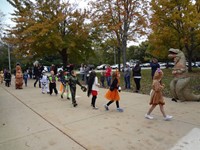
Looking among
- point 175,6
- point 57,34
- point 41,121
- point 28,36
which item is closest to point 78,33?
point 57,34

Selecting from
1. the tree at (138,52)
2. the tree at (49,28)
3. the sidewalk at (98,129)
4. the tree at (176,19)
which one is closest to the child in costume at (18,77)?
the tree at (49,28)

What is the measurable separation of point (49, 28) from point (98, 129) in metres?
16.9

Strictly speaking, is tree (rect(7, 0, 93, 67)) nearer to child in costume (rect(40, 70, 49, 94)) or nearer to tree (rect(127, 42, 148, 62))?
child in costume (rect(40, 70, 49, 94))

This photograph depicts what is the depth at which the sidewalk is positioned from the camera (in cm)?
412

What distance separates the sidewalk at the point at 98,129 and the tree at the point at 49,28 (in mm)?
13930

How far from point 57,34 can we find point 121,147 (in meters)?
17.9

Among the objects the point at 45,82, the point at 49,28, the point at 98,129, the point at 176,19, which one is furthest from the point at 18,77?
the point at 176,19

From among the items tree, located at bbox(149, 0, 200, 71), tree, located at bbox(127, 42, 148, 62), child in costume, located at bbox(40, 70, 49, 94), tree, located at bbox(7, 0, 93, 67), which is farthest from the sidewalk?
tree, located at bbox(127, 42, 148, 62)

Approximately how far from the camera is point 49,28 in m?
20.0

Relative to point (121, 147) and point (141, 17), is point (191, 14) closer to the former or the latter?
point (141, 17)

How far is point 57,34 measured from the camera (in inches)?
798

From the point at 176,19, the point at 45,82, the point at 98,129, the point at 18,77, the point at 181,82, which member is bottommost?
the point at 98,129

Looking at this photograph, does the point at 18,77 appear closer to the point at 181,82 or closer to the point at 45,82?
the point at 45,82

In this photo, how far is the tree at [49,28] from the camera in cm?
2003
